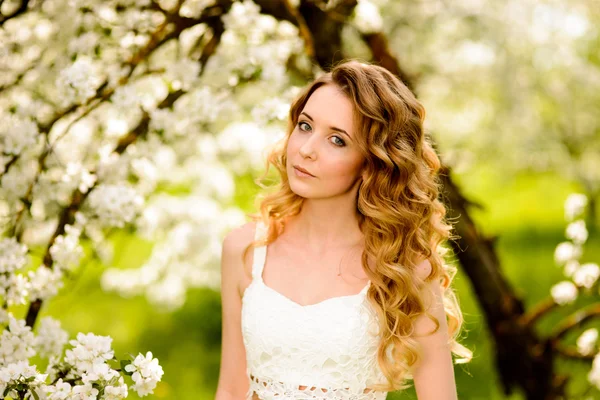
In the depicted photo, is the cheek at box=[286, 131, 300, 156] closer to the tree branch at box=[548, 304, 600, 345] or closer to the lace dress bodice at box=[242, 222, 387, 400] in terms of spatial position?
the lace dress bodice at box=[242, 222, 387, 400]

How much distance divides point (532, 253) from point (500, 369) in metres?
5.60

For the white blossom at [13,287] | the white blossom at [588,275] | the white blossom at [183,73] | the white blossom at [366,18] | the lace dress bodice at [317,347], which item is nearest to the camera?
the lace dress bodice at [317,347]

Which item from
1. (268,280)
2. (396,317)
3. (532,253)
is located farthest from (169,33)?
(532,253)

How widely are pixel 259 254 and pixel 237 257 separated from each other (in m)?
0.09

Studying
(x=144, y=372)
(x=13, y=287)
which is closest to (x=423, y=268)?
(x=144, y=372)

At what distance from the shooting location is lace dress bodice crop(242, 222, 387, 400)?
2498 millimetres

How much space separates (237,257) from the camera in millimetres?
2779

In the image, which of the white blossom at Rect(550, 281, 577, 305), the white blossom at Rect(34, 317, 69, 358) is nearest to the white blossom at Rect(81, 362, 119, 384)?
the white blossom at Rect(34, 317, 69, 358)

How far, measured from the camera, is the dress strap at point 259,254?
269cm

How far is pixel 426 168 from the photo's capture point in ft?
8.93

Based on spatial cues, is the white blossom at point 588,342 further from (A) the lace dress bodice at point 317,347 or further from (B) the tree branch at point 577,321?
(A) the lace dress bodice at point 317,347

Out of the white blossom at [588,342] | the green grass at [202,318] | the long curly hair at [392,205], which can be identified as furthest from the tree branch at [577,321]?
the long curly hair at [392,205]

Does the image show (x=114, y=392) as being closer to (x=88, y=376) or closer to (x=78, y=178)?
(x=88, y=376)

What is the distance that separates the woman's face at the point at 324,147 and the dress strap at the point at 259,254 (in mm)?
330
